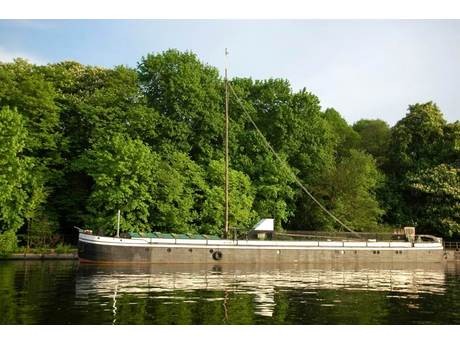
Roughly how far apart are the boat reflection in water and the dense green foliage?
12288 millimetres

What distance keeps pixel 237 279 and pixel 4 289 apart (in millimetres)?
14090

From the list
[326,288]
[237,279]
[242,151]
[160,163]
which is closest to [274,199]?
[242,151]

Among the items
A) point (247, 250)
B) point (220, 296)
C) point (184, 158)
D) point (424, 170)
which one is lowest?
point (220, 296)

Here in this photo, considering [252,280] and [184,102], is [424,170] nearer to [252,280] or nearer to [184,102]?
[184,102]

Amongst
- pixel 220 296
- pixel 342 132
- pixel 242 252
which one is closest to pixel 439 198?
pixel 342 132

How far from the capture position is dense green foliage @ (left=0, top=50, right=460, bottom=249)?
5347 centimetres

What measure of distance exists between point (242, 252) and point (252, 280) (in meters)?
13.0

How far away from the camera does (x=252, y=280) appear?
34969 mm

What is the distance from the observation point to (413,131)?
73562 millimetres

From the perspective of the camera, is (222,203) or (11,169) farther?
(222,203)

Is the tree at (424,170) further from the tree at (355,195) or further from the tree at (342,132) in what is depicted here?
the tree at (342,132)

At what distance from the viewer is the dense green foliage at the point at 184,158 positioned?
53.5 meters

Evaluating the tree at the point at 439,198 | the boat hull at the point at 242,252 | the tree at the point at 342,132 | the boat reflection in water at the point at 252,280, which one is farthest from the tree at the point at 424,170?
the boat reflection in water at the point at 252,280

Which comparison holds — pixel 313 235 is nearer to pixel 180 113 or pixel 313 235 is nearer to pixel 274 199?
pixel 274 199
